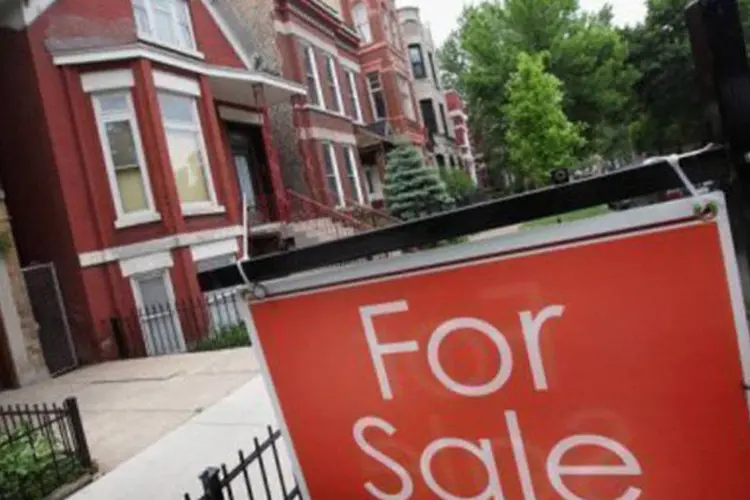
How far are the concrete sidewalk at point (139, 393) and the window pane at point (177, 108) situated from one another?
5.58m

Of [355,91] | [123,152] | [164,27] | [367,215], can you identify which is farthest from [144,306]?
[355,91]

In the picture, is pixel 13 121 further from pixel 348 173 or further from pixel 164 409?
pixel 348 173

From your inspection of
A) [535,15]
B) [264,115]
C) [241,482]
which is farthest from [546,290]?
[535,15]

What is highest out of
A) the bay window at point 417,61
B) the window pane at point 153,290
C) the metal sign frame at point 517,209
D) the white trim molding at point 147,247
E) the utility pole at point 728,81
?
the bay window at point 417,61

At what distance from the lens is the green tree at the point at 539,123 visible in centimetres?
2528

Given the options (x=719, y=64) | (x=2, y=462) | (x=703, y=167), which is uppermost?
(x=719, y=64)

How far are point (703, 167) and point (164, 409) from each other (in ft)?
23.3

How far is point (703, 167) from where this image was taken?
99 cm

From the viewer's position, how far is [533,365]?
1166 mm

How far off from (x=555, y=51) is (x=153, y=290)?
26328 mm

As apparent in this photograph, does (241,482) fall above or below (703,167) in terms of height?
below

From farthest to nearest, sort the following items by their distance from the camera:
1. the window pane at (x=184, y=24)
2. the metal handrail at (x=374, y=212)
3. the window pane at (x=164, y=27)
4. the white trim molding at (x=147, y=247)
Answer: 1. the metal handrail at (x=374, y=212)
2. the window pane at (x=184, y=24)
3. the window pane at (x=164, y=27)
4. the white trim molding at (x=147, y=247)

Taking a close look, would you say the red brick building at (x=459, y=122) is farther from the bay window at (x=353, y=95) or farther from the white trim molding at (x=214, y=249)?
the white trim molding at (x=214, y=249)

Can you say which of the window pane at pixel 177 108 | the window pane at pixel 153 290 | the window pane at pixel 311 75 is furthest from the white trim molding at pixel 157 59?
the window pane at pixel 311 75
